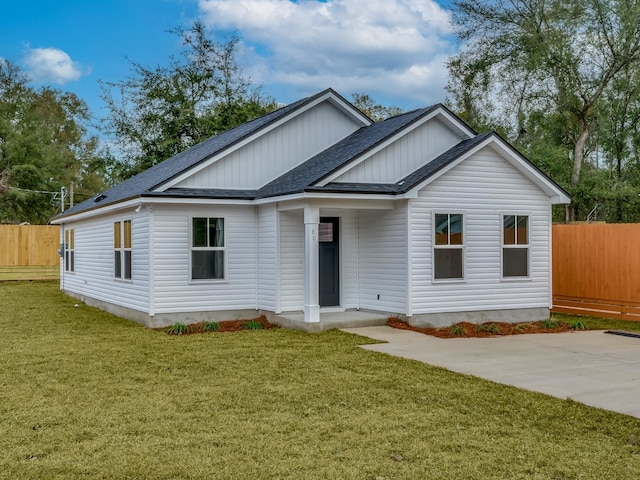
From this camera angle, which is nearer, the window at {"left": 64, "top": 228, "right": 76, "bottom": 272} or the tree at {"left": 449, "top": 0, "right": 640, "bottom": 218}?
the window at {"left": 64, "top": 228, "right": 76, "bottom": 272}

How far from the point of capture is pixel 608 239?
49.6 ft

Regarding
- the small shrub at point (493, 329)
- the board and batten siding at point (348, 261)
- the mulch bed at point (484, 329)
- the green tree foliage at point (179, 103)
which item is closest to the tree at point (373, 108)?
the green tree foliage at point (179, 103)

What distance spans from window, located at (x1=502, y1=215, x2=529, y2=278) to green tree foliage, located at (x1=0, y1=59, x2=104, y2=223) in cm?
2507

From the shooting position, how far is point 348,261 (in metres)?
14.4

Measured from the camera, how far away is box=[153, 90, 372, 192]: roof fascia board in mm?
13602

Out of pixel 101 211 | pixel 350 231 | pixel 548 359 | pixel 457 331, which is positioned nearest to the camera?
pixel 548 359

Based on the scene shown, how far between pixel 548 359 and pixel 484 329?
310 centimetres

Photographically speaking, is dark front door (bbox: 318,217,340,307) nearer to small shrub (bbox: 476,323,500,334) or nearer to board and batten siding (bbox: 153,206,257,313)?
board and batten siding (bbox: 153,206,257,313)

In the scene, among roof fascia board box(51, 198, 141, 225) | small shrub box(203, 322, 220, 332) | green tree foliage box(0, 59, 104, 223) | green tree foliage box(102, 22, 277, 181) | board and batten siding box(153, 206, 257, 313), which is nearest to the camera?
small shrub box(203, 322, 220, 332)

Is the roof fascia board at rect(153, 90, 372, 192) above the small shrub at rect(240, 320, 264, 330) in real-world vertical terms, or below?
above

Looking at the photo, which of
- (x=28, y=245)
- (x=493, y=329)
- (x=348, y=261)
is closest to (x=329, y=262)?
(x=348, y=261)

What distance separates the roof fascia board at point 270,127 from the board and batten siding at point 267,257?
4.45ft

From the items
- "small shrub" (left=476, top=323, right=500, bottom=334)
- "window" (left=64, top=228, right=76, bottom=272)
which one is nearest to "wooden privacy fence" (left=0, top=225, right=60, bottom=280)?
"window" (left=64, top=228, right=76, bottom=272)

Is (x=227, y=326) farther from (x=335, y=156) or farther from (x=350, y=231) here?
(x=335, y=156)
